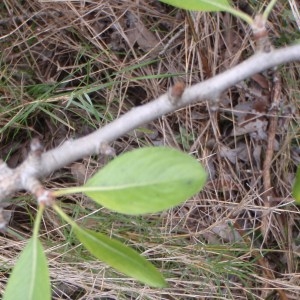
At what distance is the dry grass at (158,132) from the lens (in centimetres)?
179

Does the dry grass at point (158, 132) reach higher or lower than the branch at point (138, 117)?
lower

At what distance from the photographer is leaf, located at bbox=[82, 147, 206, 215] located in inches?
30.3

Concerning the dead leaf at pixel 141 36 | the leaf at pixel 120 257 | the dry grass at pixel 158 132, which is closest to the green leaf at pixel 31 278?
the leaf at pixel 120 257

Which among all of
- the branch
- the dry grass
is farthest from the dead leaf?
the branch

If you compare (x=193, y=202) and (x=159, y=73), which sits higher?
(x=159, y=73)

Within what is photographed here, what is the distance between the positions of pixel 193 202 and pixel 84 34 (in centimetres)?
67

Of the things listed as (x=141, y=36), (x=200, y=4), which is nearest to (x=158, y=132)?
(x=141, y=36)

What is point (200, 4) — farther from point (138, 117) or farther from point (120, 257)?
point (120, 257)

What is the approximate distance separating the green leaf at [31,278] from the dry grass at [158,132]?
87 cm

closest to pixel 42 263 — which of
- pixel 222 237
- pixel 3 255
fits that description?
pixel 3 255

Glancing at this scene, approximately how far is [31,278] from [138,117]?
31 cm

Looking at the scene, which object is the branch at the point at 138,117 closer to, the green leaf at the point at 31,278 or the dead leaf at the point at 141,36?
the green leaf at the point at 31,278

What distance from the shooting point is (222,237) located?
188cm

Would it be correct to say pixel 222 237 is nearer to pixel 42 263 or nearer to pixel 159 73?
pixel 159 73
